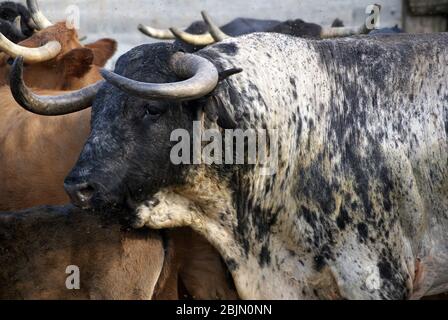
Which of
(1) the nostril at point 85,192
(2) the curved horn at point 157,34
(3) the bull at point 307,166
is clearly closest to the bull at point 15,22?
(2) the curved horn at point 157,34

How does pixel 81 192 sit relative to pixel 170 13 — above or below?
below

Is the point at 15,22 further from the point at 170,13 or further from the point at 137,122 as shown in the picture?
the point at 137,122

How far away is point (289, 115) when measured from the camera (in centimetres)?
529

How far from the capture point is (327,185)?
5.31m

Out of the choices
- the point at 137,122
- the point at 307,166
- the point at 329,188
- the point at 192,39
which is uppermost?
the point at 192,39

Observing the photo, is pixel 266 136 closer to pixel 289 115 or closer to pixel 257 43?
pixel 289 115

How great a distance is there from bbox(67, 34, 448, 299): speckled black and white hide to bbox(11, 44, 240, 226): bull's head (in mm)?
210

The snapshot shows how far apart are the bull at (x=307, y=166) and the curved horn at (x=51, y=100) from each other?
0.01m

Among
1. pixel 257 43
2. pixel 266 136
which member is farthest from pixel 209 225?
pixel 257 43

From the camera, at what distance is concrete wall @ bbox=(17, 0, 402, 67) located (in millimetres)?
11648

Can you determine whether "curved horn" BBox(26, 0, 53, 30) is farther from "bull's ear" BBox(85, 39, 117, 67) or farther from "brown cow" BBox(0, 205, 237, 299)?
"brown cow" BBox(0, 205, 237, 299)

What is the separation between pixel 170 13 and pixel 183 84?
7181 mm

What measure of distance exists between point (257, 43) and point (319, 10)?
6485 mm

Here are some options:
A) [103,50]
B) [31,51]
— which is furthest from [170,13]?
[31,51]
